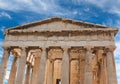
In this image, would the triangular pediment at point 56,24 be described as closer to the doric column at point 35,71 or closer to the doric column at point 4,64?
the doric column at point 4,64

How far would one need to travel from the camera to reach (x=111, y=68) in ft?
65.1

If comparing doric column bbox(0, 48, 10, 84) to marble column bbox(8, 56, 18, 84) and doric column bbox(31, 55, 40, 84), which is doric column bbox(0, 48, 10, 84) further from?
doric column bbox(31, 55, 40, 84)

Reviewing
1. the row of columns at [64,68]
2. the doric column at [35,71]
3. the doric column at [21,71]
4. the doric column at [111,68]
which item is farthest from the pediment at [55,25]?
the doric column at [35,71]

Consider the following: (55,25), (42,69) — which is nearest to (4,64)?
(42,69)

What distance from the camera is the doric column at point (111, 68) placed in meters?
19.3

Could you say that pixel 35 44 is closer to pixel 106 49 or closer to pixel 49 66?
pixel 49 66

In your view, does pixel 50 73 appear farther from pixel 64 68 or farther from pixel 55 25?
pixel 55 25

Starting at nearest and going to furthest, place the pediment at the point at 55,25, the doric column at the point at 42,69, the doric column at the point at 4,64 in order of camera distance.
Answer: the doric column at the point at 42,69, the doric column at the point at 4,64, the pediment at the point at 55,25

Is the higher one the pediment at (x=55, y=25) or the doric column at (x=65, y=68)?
the pediment at (x=55, y=25)

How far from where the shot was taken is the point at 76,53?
2494 centimetres

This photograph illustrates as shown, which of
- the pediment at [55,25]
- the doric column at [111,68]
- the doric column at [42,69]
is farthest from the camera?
the pediment at [55,25]

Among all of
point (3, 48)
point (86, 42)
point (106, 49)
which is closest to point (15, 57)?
point (3, 48)

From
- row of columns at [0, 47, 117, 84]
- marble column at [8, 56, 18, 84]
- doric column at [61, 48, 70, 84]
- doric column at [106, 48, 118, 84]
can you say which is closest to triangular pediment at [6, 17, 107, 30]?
row of columns at [0, 47, 117, 84]

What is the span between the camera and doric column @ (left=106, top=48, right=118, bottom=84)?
19.3 metres
